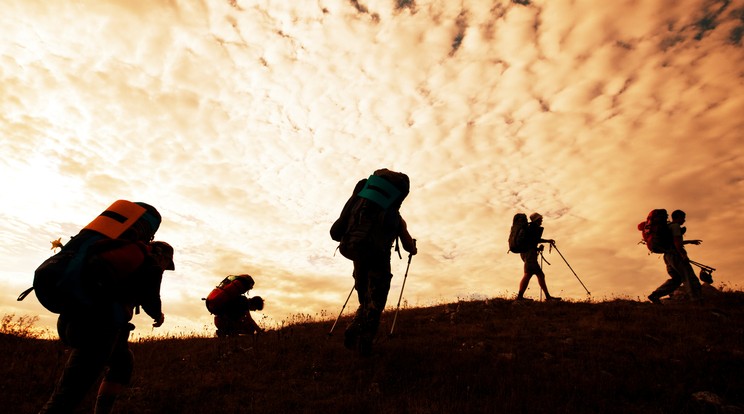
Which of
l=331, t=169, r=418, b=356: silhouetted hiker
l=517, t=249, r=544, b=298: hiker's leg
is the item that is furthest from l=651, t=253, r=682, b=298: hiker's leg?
l=331, t=169, r=418, b=356: silhouetted hiker

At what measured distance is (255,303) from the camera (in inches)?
415

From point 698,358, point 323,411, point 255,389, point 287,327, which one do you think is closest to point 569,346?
point 698,358

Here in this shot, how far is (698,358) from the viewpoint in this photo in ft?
22.1

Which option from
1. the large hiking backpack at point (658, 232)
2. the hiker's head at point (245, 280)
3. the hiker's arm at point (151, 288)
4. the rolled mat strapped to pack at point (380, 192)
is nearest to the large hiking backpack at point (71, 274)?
the hiker's arm at point (151, 288)

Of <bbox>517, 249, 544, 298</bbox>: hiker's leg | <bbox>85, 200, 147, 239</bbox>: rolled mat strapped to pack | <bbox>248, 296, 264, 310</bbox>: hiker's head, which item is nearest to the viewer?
<bbox>85, 200, 147, 239</bbox>: rolled mat strapped to pack

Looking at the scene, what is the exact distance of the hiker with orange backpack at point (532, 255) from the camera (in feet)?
41.1

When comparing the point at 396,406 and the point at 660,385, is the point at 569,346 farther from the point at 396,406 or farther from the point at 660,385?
the point at 396,406

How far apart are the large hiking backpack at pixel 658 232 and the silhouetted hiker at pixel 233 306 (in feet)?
37.3

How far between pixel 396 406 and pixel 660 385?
375cm

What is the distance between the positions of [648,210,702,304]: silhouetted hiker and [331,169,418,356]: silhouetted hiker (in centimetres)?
945

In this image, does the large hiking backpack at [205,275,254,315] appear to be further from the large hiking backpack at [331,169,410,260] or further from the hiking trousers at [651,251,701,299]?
the hiking trousers at [651,251,701,299]

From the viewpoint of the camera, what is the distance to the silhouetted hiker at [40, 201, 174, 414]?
3.66 m

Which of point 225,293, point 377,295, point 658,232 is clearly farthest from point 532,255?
point 225,293

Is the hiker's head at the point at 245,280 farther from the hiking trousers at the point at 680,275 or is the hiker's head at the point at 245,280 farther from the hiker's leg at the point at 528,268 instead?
the hiking trousers at the point at 680,275
